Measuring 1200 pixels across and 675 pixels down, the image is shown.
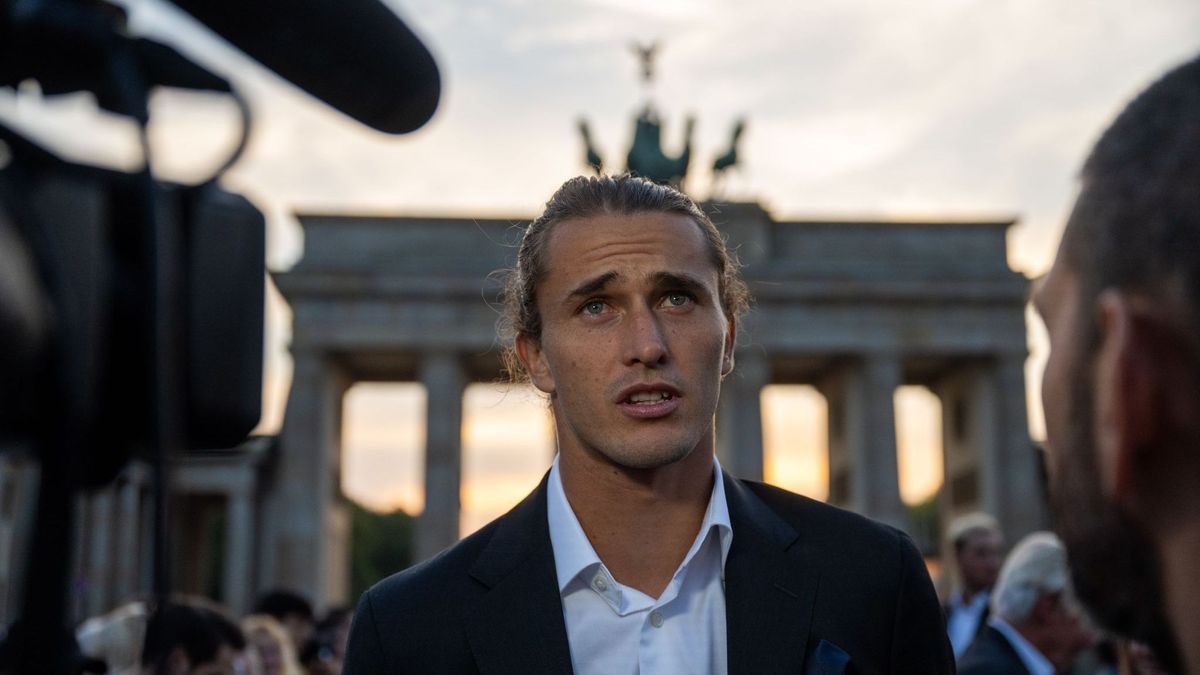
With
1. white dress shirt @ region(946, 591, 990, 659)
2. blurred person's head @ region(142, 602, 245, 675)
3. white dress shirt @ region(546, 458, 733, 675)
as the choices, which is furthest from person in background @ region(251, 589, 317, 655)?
white dress shirt @ region(546, 458, 733, 675)

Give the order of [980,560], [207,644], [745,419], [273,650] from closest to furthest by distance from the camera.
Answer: [207,644], [273,650], [980,560], [745,419]

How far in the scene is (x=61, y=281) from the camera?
5.45ft

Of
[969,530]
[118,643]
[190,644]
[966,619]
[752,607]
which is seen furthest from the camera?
[966,619]

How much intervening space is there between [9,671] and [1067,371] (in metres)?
1.25

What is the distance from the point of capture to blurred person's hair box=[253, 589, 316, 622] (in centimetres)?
1412

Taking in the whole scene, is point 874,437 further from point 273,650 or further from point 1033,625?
Answer: point 1033,625

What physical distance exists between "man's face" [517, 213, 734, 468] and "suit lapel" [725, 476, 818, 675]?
0.79 ft

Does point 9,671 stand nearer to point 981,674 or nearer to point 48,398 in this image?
point 48,398

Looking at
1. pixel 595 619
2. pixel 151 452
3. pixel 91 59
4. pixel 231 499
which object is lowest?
pixel 231 499

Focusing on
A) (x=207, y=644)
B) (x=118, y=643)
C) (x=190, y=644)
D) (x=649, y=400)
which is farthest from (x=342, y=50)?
(x=207, y=644)

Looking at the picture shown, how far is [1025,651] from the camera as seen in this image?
Answer: 22.8 ft

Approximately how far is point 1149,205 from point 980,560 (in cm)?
1046

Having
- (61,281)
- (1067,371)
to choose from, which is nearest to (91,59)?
(61,281)

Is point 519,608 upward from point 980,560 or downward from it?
upward
